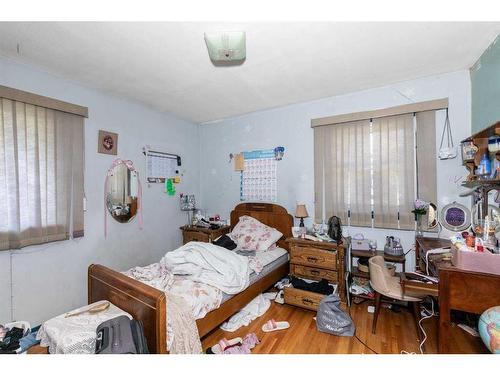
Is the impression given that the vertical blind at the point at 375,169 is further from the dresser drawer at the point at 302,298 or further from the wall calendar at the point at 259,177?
the dresser drawer at the point at 302,298

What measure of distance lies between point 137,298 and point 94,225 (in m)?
1.61

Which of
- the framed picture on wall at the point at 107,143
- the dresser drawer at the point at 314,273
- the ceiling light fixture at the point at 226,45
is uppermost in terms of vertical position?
the ceiling light fixture at the point at 226,45

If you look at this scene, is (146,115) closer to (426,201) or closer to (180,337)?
(180,337)

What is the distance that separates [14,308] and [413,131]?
4.32m

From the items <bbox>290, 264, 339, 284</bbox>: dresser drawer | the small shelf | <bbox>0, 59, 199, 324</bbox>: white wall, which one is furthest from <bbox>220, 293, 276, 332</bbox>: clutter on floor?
the small shelf

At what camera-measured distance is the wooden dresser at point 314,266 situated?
2.32 metres

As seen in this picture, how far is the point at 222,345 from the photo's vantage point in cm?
176

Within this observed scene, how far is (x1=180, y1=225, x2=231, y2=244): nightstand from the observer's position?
3.31m

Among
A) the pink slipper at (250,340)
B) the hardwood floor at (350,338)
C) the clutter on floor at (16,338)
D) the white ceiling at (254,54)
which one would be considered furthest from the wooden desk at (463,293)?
the clutter on floor at (16,338)

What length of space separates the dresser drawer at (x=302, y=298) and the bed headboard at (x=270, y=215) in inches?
30.3

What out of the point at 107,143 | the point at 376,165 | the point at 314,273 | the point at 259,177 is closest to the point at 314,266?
the point at 314,273

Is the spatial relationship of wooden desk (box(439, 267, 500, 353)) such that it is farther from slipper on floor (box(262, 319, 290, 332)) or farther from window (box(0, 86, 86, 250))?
window (box(0, 86, 86, 250))

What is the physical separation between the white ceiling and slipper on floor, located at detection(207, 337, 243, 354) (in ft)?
7.85
